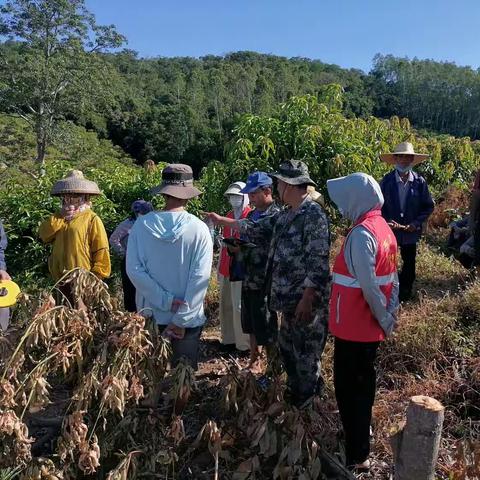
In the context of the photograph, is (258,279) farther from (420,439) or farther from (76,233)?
(420,439)

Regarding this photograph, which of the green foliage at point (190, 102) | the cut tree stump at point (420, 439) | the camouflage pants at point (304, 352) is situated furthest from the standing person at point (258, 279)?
the green foliage at point (190, 102)

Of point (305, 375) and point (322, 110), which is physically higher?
point (322, 110)

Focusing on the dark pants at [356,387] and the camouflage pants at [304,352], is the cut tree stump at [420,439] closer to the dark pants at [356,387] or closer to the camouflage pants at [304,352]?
the dark pants at [356,387]

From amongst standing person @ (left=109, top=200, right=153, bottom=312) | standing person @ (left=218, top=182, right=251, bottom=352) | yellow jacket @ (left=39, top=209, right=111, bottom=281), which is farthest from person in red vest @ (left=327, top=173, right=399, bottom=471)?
standing person @ (left=109, top=200, right=153, bottom=312)

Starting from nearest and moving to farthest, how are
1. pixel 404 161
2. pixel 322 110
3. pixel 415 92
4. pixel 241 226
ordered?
pixel 241 226 < pixel 404 161 < pixel 322 110 < pixel 415 92

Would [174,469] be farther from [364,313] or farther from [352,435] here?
[364,313]

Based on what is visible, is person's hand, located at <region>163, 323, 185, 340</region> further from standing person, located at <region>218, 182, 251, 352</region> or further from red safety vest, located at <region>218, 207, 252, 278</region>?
red safety vest, located at <region>218, 207, 252, 278</region>

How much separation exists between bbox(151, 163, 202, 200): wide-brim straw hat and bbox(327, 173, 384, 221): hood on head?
849mm

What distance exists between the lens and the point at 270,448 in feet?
8.39

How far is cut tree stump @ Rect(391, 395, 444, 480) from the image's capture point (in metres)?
2.05

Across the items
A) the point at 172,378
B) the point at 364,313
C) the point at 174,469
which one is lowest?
the point at 174,469

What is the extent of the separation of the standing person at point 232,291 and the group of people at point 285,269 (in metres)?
0.27

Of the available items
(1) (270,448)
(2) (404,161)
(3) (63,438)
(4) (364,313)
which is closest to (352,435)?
(1) (270,448)

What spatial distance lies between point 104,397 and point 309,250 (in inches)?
52.4
